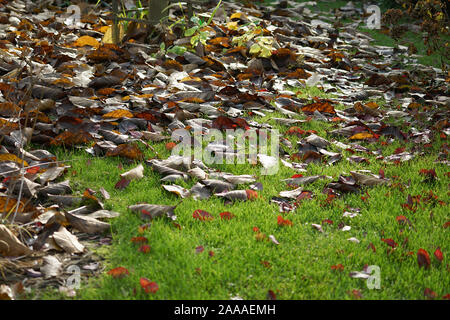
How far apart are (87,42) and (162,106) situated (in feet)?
6.84

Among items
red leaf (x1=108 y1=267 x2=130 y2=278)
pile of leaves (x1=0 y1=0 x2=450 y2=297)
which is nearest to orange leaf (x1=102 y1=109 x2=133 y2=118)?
pile of leaves (x1=0 y1=0 x2=450 y2=297)

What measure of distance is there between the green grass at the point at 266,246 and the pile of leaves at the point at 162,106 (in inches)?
3.3

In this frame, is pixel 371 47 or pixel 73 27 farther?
pixel 371 47

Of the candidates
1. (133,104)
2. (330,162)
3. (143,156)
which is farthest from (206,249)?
(133,104)

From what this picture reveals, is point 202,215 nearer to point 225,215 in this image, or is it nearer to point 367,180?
point 225,215

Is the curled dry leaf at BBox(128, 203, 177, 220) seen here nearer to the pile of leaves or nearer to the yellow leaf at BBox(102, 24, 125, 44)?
the pile of leaves

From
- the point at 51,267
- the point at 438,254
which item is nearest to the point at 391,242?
the point at 438,254

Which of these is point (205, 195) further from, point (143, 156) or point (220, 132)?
point (220, 132)

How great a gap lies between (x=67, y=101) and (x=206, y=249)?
2225 millimetres

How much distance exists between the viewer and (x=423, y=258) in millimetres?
2439

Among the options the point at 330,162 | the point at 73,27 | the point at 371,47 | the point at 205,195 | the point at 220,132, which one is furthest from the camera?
the point at 371,47

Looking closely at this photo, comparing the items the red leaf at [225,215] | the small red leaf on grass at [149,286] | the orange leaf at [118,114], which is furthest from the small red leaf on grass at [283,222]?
the orange leaf at [118,114]

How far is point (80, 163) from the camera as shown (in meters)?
3.30

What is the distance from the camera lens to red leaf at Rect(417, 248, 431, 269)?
242 cm
